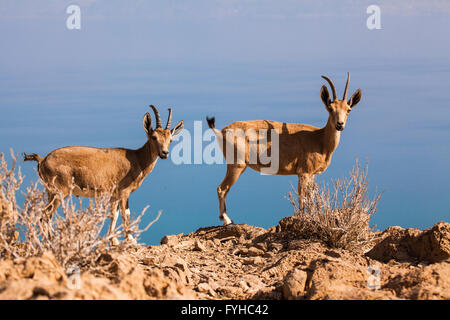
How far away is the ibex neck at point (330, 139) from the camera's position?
509 inches

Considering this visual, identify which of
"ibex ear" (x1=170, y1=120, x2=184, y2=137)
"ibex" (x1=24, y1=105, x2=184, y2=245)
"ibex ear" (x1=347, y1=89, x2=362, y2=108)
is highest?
"ibex ear" (x1=347, y1=89, x2=362, y2=108)

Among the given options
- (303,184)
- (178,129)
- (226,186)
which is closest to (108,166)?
(178,129)

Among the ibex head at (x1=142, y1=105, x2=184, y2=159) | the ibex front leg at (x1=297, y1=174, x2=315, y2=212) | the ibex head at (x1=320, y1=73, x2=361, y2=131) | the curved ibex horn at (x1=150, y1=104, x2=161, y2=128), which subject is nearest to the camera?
the ibex head at (x1=142, y1=105, x2=184, y2=159)

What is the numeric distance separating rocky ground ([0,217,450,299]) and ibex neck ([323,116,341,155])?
83.0 inches

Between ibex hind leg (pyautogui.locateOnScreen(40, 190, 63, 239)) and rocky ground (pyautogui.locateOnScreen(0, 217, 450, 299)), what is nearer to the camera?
rocky ground (pyautogui.locateOnScreen(0, 217, 450, 299))

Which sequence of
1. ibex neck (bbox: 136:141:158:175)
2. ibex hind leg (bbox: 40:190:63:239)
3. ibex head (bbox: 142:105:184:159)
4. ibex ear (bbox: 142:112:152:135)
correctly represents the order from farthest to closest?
ibex neck (bbox: 136:141:158:175) → ibex ear (bbox: 142:112:152:135) → ibex head (bbox: 142:105:184:159) → ibex hind leg (bbox: 40:190:63:239)

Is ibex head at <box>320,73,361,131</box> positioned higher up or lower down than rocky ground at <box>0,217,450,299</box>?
higher up

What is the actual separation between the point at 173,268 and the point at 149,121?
3647mm

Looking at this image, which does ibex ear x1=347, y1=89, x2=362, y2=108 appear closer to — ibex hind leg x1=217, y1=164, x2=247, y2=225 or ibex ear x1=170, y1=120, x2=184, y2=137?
ibex hind leg x1=217, y1=164, x2=247, y2=225

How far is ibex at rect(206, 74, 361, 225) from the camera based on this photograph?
12.5 m

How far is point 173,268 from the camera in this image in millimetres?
8742

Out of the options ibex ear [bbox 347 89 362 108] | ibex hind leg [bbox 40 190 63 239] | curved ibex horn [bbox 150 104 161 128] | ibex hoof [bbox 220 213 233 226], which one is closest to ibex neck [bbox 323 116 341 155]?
ibex ear [bbox 347 89 362 108]
